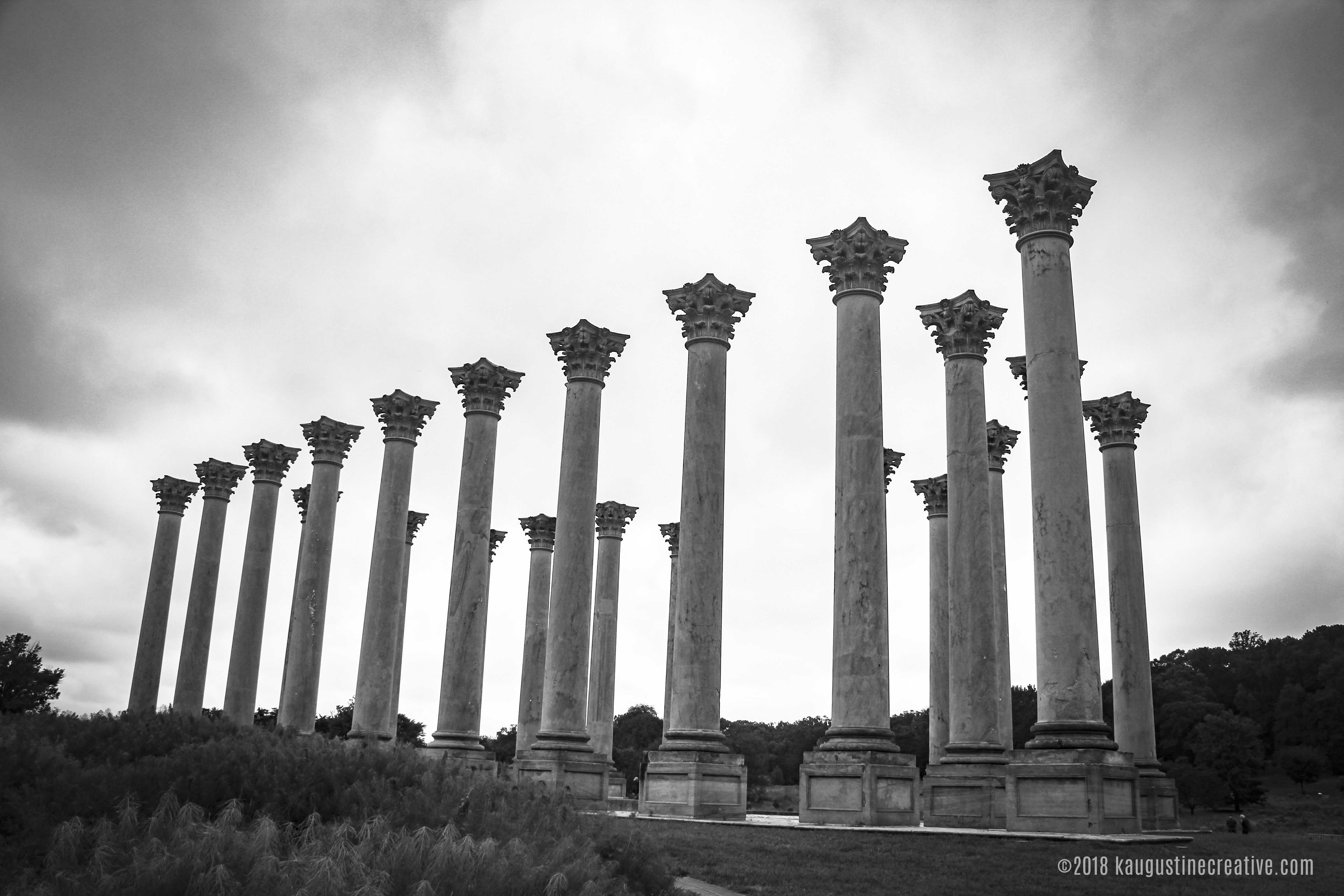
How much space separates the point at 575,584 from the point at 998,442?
28268 millimetres

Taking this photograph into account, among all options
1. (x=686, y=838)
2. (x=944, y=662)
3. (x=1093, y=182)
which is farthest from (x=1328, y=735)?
(x=686, y=838)

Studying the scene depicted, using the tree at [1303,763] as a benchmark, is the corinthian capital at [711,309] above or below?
above

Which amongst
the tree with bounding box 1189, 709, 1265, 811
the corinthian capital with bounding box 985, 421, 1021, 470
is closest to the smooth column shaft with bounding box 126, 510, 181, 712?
the corinthian capital with bounding box 985, 421, 1021, 470

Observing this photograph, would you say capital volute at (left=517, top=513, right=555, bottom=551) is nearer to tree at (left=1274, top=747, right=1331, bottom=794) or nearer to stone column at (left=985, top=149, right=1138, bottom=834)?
stone column at (left=985, top=149, right=1138, bottom=834)

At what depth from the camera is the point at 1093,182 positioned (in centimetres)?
4559

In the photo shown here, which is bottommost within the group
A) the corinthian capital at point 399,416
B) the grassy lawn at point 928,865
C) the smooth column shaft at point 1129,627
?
the grassy lawn at point 928,865

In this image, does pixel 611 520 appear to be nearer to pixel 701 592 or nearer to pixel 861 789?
pixel 701 592

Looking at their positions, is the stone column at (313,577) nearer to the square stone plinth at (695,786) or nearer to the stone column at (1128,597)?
the square stone plinth at (695,786)

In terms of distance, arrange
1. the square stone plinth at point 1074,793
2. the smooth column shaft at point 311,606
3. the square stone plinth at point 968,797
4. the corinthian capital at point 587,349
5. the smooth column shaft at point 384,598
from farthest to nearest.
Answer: the smooth column shaft at point 311,606 → the smooth column shaft at point 384,598 → the corinthian capital at point 587,349 → the square stone plinth at point 968,797 → the square stone plinth at point 1074,793

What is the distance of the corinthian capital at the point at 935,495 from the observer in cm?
6856

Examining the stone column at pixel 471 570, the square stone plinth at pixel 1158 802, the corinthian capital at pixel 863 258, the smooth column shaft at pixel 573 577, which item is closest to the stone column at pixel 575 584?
the smooth column shaft at pixel 573 577

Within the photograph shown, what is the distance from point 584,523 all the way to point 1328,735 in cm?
15296

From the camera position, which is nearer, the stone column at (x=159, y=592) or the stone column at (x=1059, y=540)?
the stone column at (x=1059, y=540)

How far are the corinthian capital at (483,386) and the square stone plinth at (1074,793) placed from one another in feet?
125
